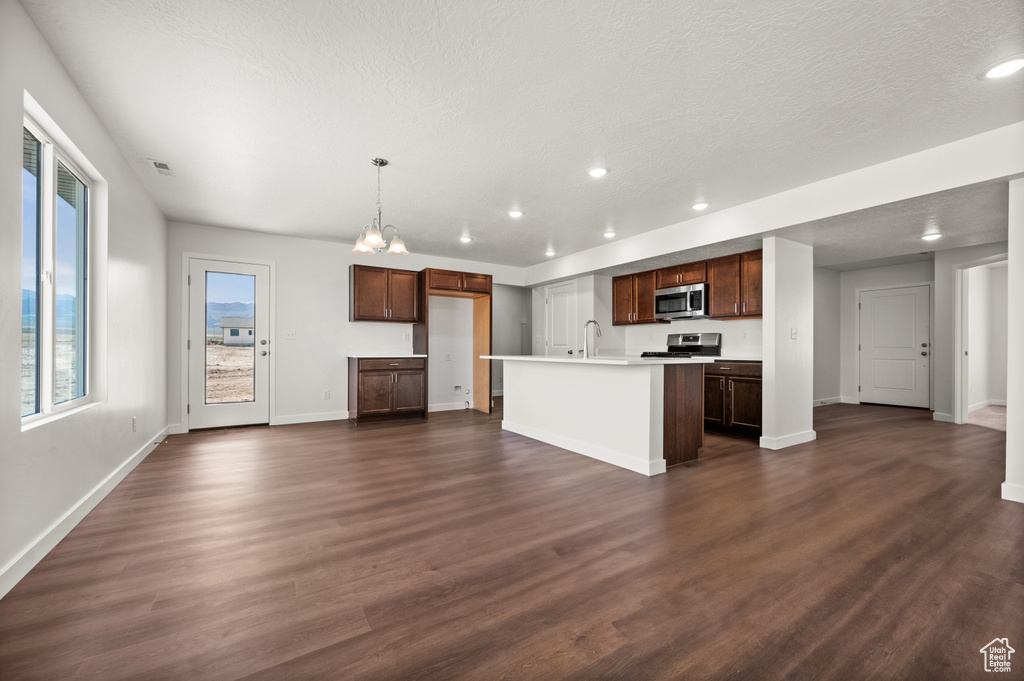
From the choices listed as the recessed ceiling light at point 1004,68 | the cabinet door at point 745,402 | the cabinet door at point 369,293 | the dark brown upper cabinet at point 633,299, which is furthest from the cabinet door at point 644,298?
the recessed ceiling light at point 1004,68

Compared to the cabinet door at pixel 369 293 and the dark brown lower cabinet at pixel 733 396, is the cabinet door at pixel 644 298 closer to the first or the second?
the dark brown lower cabinet at pixel 733 396

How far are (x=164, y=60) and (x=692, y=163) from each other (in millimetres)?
3429

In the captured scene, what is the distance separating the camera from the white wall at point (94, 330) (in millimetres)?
1860

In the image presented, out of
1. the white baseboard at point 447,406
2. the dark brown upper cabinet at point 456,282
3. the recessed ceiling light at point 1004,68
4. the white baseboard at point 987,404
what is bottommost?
the white baseboard at point 447,406

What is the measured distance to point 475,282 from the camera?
22.6ft

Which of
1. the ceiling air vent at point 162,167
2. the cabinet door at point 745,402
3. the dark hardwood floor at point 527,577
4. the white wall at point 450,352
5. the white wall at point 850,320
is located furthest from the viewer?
the white wall at point 850,320

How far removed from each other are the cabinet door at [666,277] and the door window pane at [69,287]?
19.6ft

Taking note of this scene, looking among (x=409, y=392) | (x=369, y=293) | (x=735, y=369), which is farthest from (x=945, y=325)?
(x=369, y=293)

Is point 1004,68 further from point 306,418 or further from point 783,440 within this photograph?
point 306,418

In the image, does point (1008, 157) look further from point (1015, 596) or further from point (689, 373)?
point (1015, 596)

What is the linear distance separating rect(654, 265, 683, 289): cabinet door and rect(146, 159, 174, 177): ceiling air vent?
564 centimetres

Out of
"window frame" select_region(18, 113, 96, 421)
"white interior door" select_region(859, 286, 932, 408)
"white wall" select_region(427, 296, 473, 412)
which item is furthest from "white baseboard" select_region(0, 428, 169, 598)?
"white interior door" select_region(859, 286, 932, 408)

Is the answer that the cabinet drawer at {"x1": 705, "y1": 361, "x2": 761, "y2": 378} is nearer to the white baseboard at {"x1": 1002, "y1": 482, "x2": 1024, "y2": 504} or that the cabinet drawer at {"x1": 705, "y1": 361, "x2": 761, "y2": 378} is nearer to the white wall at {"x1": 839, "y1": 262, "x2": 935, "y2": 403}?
the white baseboard at {"x1": 1002, "y1": 482, "x2": 1024, "y2": 504}

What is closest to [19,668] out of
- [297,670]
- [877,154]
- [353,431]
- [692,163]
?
[297,670]
